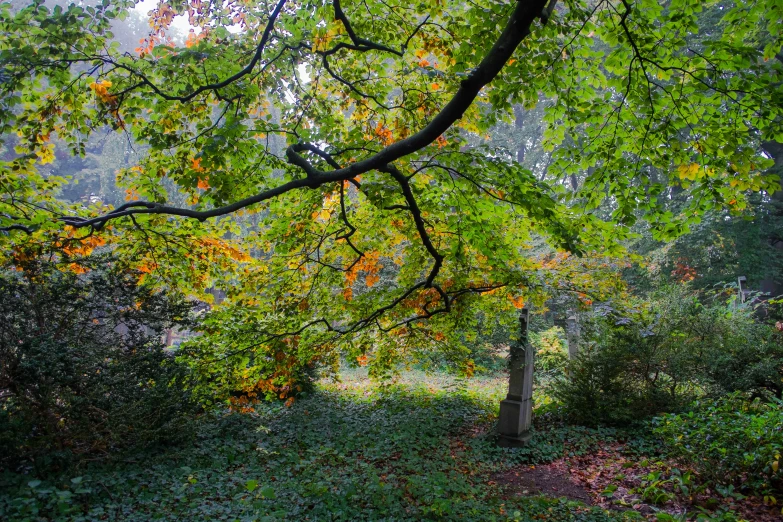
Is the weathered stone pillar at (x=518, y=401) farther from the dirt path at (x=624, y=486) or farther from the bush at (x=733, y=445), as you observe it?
the bush at (x=733, y=445)

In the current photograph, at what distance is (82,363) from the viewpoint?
562 cm

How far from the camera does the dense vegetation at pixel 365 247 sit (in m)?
3.99

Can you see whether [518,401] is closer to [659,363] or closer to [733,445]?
[659,363]

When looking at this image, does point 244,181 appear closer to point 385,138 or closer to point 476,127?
point 385,138

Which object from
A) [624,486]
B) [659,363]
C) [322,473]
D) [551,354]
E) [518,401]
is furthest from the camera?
[551,354]

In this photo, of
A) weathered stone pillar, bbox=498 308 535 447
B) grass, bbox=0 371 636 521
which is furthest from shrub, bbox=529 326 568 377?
grass, bbox=0 371 636 521

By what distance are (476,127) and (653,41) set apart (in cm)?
195

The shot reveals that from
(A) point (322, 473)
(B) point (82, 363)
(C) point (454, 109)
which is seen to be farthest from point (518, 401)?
(B) point (82, 363)

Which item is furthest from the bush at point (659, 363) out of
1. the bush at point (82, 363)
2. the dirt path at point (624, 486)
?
the bush at point (82, 363)

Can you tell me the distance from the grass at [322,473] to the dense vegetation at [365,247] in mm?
56

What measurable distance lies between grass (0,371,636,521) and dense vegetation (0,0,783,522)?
56 mm

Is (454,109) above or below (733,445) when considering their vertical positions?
above

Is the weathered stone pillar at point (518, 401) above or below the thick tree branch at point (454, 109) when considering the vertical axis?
below

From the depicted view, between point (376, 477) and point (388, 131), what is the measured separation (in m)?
4.40
